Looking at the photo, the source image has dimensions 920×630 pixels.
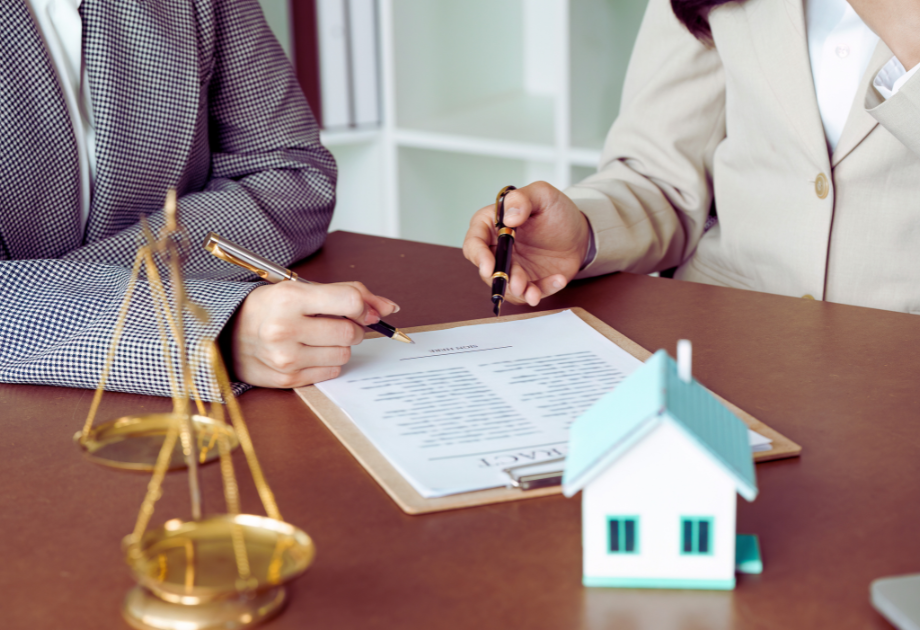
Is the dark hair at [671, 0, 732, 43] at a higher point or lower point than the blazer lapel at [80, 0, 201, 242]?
higher

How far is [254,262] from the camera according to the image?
0.86 m

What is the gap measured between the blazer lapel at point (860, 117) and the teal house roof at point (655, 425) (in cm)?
72

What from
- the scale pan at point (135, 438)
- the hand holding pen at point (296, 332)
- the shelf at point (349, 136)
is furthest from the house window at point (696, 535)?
the shelf at point (349, 136)

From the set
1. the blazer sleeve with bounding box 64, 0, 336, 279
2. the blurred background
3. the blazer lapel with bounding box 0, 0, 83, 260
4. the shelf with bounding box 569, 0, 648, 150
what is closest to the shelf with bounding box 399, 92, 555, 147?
the blurred background

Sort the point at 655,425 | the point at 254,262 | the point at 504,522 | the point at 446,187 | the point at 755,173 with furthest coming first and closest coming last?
the point at 446,187, the point at 755,173, the point at 254,262, the point at 504,522, the point at 655,425

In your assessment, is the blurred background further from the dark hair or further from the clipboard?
the clipboard

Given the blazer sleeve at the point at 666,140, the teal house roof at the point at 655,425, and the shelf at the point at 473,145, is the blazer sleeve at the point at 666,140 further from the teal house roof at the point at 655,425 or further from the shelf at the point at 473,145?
the shelf at the point at 473,145

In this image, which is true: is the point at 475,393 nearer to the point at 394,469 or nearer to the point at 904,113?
the point at 394,469

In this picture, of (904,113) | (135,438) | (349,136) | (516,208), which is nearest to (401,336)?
(516,208)

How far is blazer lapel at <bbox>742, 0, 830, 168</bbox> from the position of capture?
113 centimetres

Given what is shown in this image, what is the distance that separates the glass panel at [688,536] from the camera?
Answer: 48 cm

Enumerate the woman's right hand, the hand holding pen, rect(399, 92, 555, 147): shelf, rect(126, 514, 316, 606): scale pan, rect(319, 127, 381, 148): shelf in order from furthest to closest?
rect(319, 127, 381, 148): shelf, rect(399, 92, 555, 147): shelf, the woman's right hand, the hand holding pen, rect(126, 514, 316, 606): scale pan

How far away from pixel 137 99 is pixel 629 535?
902 millimetres

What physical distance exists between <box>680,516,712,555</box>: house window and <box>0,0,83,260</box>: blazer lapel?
0.85m
